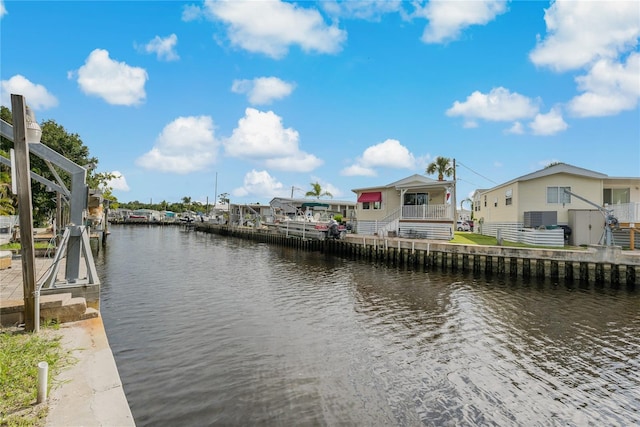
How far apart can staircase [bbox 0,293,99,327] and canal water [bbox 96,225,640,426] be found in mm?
1228

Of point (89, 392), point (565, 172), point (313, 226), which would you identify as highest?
point (565, 172)

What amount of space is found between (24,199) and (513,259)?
19495 mm

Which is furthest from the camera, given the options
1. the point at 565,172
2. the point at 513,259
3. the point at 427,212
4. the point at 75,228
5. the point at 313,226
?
the point at 313,226

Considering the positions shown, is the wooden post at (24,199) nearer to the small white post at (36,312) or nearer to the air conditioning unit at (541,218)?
the small white post at (36,312)

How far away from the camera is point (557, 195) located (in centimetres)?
2181

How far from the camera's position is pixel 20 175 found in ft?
17.7

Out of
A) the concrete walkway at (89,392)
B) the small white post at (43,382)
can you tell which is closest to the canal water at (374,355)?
the concrete walkway at (89,392)

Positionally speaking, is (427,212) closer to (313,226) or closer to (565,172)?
(565,172)

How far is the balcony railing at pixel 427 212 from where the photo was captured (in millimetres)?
24938

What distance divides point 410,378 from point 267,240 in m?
35.0

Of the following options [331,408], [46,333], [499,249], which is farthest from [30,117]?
[499,249]

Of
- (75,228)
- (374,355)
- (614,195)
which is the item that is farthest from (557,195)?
(75,228)

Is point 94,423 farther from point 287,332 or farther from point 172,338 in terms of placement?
point 287,332

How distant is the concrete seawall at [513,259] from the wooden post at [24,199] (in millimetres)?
18592
